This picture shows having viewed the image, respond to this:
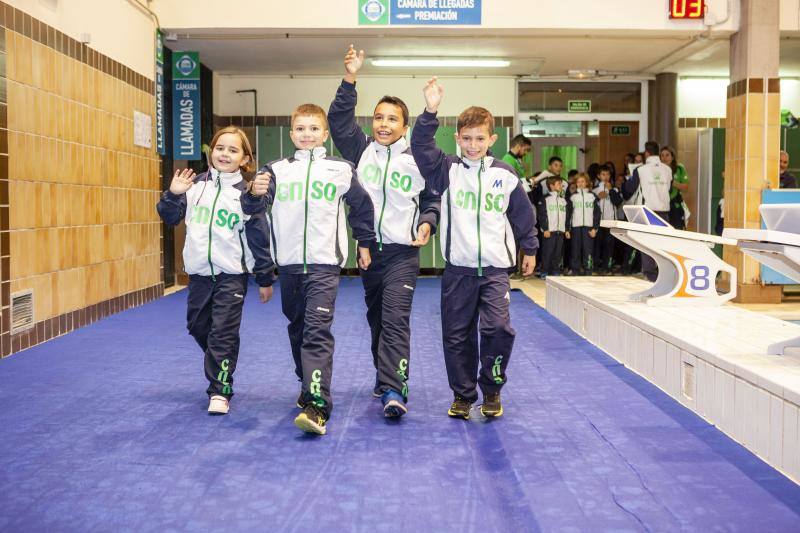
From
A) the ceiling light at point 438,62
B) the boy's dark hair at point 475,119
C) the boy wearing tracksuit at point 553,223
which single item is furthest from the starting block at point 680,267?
the ceiling light at point 438,62

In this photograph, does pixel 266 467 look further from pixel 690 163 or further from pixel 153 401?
pixel 690 163

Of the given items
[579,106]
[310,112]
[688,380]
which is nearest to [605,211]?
[579,106]

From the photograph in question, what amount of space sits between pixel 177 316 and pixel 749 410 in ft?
16.9

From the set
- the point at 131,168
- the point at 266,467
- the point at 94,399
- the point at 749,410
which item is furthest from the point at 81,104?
the point at 749,410

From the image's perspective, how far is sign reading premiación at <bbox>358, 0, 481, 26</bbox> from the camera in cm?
864

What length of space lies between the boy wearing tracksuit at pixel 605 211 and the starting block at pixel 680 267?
555 centimetres

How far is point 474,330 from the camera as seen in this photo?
3.77m

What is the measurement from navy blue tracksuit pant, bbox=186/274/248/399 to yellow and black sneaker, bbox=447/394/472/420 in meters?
1.02

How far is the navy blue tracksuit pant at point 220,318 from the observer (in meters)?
3.81

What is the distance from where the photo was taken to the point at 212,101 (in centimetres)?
1151

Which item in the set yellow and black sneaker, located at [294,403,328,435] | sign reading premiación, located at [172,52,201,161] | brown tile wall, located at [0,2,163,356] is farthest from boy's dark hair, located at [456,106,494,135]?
sign reading premiación, located at [172,52,201,161]

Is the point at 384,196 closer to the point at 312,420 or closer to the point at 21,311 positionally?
the point at 312,420

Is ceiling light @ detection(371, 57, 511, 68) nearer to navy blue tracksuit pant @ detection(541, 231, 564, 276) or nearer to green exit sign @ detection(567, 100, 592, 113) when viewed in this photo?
green exit sign @ detection(567, 100, 592, 113)

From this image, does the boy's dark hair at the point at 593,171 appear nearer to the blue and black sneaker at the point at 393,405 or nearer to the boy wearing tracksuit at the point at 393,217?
the boy wearing tracksuit at the point at 393,217
